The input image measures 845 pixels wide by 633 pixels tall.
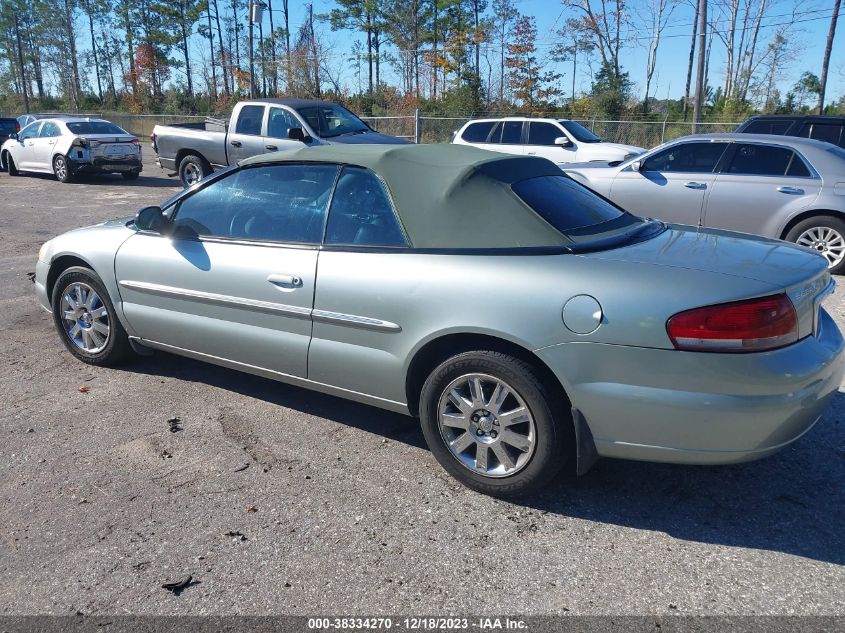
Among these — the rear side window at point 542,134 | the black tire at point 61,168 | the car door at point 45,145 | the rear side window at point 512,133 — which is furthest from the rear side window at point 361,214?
the car door at point 45,145

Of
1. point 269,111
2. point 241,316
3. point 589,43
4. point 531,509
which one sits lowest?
point 531,509

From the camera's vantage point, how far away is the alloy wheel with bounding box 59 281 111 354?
4910 millimetres

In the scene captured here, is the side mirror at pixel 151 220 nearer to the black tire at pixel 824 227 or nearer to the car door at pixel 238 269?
the car door at pixel 238 269

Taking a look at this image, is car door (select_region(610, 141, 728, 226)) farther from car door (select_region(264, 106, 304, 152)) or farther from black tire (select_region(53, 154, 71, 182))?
black tire (select_region(53, 154, 71, 182))

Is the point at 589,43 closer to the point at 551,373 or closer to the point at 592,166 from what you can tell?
the point at 592,166

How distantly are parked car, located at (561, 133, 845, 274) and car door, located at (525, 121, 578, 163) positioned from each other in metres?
5.39

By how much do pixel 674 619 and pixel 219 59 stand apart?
65713 mm

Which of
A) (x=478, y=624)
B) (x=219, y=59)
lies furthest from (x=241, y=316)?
(x=219, y=59)

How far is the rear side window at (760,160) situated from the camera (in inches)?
315

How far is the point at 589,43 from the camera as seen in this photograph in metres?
43.0

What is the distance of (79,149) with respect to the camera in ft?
55.8

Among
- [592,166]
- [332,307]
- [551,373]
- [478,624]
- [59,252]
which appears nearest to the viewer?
[478,624]

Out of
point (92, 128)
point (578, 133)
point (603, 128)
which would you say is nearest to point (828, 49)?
point (603, 128)

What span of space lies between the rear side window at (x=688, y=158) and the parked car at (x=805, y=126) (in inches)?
159
